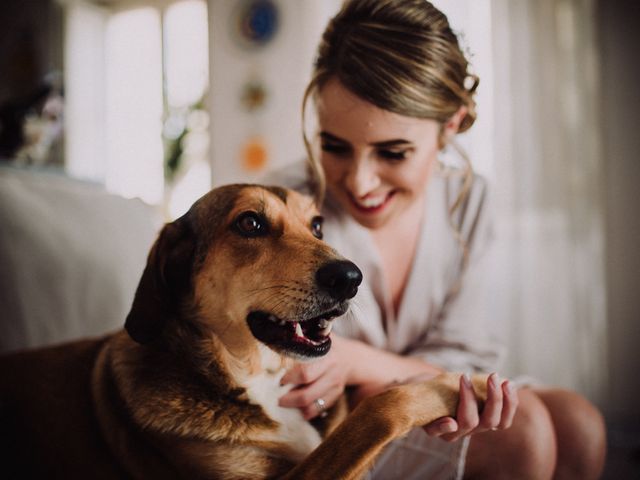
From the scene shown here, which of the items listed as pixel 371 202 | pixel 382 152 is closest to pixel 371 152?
pixel 382 152

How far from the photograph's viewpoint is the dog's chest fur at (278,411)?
916 mm

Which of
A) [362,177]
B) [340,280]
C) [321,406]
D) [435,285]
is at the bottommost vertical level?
[321,406]

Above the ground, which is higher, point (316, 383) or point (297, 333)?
point (297, 333)

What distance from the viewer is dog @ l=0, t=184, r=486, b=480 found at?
0.80m

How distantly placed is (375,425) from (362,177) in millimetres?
499

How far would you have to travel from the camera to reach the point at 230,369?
3.05ft

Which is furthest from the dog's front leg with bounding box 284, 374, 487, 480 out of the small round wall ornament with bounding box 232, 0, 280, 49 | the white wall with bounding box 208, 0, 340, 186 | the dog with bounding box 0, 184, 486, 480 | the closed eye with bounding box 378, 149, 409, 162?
the small round wall ornament with bounding box 232, 0, 280, 49

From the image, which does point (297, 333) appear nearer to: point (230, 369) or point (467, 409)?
point (230, 369)

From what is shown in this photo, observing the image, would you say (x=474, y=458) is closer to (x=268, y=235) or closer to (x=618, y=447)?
(x=268, y=235)

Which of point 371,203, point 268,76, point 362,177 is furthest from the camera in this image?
point 268,76

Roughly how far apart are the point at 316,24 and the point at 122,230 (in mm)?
878

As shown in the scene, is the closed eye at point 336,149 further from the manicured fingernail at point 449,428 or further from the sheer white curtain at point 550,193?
the sheer white curtain at point 550,193

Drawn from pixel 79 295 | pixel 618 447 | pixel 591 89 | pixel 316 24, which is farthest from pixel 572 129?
pixel 79 295

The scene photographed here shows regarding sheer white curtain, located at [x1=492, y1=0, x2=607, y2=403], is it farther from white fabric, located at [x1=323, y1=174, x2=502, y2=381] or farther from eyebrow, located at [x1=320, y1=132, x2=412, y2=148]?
eyebrow, located at [x1=320, y1=132, x2=412, y2=148]
